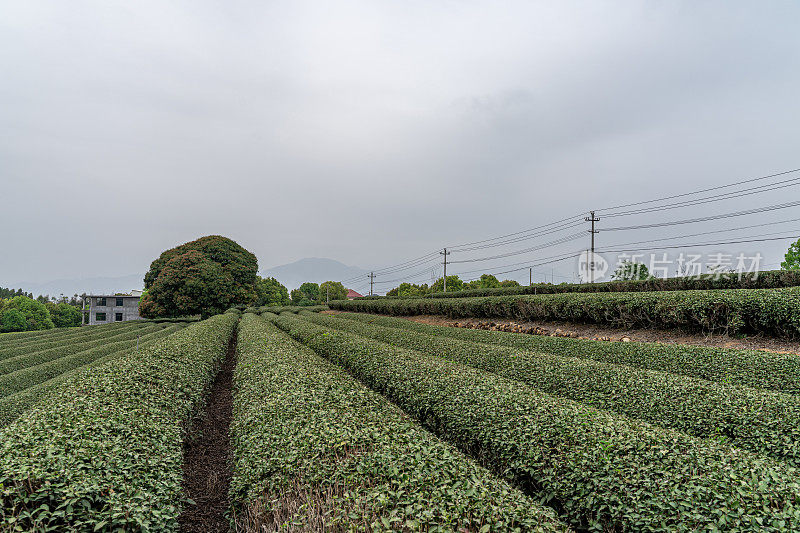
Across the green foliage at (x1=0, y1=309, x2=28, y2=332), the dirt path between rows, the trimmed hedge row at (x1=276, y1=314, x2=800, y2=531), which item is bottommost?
the green foliage at (x1=0, y1=309, x2=28, y2=332)

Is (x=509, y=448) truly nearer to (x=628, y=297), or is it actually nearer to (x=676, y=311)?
(x=676, y=311)

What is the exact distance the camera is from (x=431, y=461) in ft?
10.3

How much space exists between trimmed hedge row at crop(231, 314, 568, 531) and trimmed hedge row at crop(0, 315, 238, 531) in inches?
28.9

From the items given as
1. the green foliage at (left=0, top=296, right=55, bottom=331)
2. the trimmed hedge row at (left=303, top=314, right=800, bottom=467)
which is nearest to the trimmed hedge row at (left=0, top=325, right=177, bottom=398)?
the trimmed hedge row at (left=303, top=314, right=800, bottom=467)

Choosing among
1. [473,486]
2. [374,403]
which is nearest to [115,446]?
[374,403]

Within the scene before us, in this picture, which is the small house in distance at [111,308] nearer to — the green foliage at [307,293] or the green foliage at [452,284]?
the green foliage at [307,293]

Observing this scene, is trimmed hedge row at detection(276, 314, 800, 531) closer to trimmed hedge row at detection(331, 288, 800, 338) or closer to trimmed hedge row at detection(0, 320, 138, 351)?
trimmed hedge row at detection(331, 288, 800, 338)

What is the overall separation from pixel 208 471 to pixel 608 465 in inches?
198

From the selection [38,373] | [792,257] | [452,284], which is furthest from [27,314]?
[792,257]

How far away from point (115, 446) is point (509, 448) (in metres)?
3.95

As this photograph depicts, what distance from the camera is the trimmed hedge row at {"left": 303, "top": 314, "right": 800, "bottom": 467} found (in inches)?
171

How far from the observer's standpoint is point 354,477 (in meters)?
2.94

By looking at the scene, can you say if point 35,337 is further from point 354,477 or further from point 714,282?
point 714,282

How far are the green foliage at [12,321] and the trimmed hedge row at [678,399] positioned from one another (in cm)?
6781
